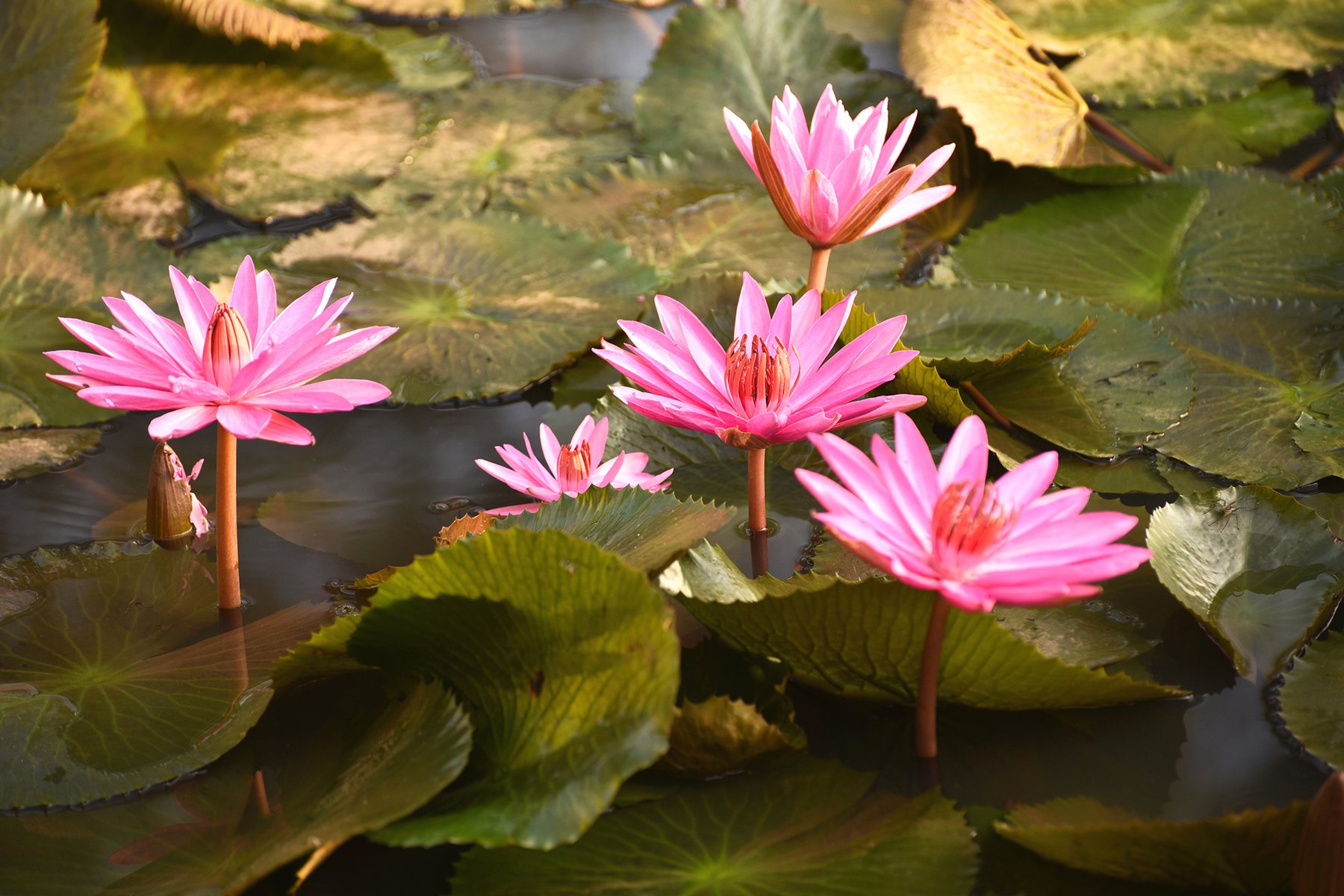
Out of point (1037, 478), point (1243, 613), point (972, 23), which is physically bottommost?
point (1243, 613)

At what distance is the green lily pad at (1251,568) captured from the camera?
4.46 ft

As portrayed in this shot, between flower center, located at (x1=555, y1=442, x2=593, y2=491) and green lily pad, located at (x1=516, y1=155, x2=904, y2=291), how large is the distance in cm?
79

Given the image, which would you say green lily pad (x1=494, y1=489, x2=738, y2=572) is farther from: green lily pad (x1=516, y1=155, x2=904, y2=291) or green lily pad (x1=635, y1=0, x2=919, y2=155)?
green lily pad (x1=635, y1=0, x2=919, y2=155)

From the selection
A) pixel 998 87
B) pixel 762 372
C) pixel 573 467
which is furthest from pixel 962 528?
pixel 998 87

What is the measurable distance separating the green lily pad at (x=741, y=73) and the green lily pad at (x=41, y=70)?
4.07ft

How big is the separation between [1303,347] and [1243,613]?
0.74 meters

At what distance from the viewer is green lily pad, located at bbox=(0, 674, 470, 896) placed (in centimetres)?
105

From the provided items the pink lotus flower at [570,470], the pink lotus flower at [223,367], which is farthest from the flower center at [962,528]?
the pink lotus flower at [223,367]

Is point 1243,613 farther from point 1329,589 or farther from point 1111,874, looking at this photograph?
point 1111,874

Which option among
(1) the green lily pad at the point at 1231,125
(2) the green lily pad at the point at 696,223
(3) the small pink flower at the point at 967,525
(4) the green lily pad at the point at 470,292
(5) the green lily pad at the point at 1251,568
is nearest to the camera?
(3) the small pink flower at the point at 967,525

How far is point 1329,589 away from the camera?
1.38m

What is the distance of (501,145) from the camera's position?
2.75 m

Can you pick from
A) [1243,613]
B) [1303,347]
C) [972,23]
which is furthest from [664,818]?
[972,23]

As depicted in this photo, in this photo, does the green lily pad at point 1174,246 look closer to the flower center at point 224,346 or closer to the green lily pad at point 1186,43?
the green lily pad at point 1186,43
